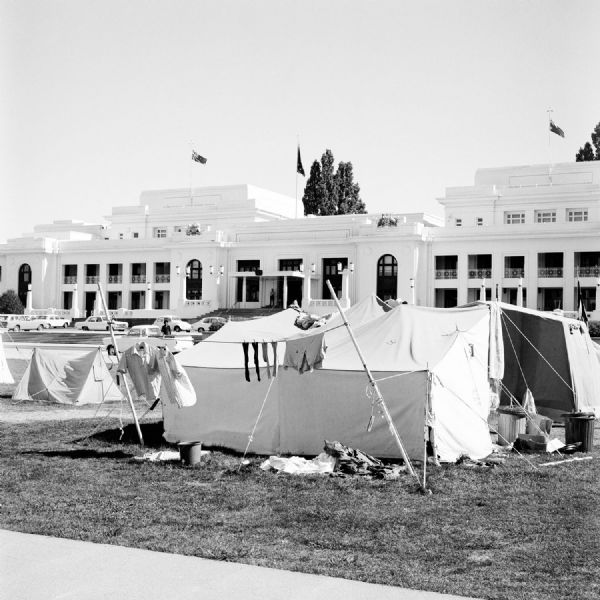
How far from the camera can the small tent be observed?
875 inches

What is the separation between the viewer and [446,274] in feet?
202

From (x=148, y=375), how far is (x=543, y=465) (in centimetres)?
646

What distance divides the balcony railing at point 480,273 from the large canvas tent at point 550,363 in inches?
1569

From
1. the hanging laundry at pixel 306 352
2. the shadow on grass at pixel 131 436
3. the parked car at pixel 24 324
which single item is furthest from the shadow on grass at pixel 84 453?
the parked car at pixel 24 324

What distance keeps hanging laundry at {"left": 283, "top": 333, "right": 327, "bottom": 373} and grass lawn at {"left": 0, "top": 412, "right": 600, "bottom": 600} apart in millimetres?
1677

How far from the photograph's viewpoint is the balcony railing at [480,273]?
2360 inches

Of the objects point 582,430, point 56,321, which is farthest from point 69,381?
point 56,321

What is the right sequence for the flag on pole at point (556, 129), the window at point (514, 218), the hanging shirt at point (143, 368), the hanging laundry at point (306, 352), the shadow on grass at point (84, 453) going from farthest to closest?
the window at point (514, 218), the flag on pole at point (556, 129), the hanging shirt at point (143, 368), the shadow on grass at point (84, 453), the hanging laundry at point (306, 352)

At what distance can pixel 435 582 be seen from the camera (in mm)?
7492

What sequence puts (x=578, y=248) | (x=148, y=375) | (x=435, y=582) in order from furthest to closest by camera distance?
(x=578, y=248) < (x=148, y=375) < (x=435, y=582)

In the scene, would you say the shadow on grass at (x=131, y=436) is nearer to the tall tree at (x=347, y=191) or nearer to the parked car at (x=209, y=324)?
the parked car at (x=209, y=324)

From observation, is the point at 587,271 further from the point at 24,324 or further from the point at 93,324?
the point at 24,324

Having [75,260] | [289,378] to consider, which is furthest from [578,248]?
[289,378]

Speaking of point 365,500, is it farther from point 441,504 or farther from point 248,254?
point 248,254
